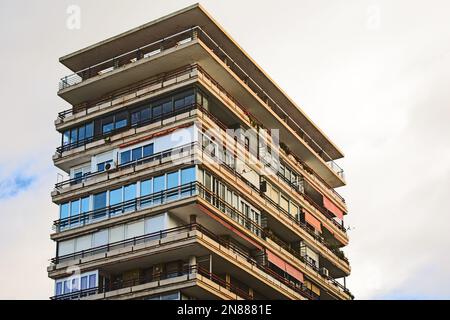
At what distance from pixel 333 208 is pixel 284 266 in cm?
1402

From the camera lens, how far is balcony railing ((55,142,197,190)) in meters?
55.5

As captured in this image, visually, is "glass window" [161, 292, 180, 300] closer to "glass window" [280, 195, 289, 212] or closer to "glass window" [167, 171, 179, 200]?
"glass window" [167, 171, 179, 200]

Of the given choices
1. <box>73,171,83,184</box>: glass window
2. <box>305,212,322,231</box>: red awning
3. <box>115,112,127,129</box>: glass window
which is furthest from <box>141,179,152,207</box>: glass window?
<box>305,212,322,231</box>: red awning

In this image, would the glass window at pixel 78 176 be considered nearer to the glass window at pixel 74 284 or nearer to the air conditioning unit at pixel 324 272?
the glass window at pixel 74 284

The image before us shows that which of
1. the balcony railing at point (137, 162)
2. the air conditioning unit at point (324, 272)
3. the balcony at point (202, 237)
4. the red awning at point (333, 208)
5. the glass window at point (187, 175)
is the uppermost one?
the red awning at point (333, 208)

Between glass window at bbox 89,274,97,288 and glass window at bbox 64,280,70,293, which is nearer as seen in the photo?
glass window at bbox 89,274,97,288

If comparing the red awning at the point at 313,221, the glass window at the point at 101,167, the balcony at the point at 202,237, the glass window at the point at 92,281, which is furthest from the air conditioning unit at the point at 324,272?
the glass window at the point at 92,281

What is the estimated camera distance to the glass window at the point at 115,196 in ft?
188

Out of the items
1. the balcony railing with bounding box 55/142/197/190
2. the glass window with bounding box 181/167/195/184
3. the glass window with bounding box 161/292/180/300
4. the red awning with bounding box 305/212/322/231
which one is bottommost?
the glass window with bounding box 161/292/180/300

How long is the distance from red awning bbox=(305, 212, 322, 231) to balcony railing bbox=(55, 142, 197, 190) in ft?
54.5

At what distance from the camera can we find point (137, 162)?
57.2 m

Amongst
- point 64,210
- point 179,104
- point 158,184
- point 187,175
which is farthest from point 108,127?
point 187,175

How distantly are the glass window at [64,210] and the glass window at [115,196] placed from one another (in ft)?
11.8

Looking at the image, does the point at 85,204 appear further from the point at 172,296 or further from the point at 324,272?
the point at 324,272
